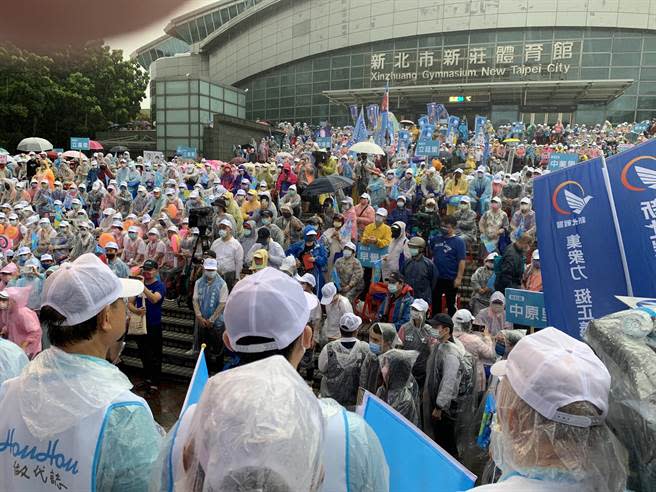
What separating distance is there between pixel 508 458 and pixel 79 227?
10.7 meters

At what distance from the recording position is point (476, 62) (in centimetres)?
3391

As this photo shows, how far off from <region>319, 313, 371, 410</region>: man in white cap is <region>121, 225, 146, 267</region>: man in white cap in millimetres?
5396

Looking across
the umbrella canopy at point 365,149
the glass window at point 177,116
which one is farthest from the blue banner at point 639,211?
the glass window at point 177,116

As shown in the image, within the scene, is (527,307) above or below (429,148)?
below

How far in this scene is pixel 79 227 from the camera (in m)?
10.6

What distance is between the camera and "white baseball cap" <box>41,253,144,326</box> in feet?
5.90

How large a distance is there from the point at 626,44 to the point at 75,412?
38269mm

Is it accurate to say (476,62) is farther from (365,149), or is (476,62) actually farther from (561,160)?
(561,160)

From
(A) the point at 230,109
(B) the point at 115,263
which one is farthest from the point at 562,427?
(A) the point at 230,109

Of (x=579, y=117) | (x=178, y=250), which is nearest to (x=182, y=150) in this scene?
(x=178, y=250)

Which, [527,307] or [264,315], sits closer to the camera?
[264,315]

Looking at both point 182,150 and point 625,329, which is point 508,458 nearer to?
point 625,329

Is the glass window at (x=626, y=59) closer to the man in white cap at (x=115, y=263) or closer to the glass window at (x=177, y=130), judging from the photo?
the glass window at (x=177, y=130)

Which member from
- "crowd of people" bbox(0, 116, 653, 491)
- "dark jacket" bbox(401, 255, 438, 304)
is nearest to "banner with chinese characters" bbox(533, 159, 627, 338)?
"crowd of people" bbox(0, 116, 653, 491)
